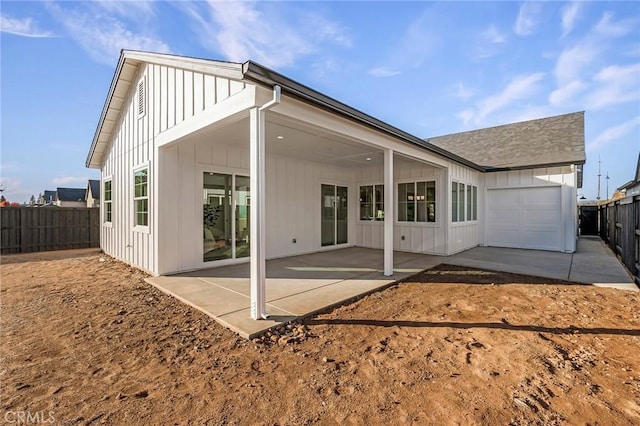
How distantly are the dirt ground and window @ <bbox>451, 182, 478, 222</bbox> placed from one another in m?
4.82

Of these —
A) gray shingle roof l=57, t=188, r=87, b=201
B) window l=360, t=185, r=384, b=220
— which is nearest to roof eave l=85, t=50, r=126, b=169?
window l=360, t=185, r=384, b=220

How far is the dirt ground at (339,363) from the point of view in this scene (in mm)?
2041

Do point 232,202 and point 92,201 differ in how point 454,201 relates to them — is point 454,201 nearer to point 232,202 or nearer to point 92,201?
point 232,202

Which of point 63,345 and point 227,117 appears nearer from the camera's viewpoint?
point 63,345

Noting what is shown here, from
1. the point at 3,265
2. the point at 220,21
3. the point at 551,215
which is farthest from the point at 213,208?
the point at 551,215

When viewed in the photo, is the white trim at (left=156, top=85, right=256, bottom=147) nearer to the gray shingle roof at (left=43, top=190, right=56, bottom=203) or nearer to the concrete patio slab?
the concrete patio slab

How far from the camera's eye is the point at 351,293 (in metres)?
4.80

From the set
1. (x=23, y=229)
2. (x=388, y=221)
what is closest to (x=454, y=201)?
(x=388, y=221)

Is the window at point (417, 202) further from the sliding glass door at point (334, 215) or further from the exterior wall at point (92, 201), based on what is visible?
the exterior wall at point (92, 201)

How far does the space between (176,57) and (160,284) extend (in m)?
4.08

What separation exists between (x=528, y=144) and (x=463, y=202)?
442cm

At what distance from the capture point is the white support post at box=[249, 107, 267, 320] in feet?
12.0

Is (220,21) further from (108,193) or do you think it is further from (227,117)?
(108,193)

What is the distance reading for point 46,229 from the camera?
1097 cm
